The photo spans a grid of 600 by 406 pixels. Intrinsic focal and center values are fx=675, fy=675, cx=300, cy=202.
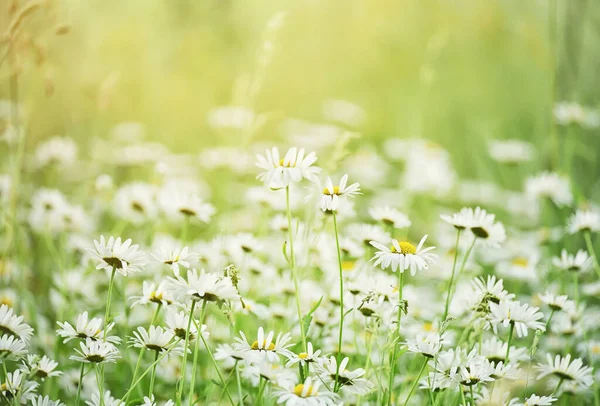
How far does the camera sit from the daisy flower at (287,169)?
1.17 m

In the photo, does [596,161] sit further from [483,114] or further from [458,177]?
[483,114]

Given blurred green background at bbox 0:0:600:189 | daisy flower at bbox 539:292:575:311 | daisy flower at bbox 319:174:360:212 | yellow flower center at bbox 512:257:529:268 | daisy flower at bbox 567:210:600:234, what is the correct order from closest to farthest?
1. daisy flower at bbox 319:174:360:212
2. daisy flower at bbox 539:292:575:311
3. daisy flower at bbox 567:210:600:234
4. yellow flower center at bbox 512:257:529:268
5. blurred green background at bbox 0:0:600:189

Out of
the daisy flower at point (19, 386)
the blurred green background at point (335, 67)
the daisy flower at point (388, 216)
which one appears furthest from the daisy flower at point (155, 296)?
the blurred green background at point (335, 67)

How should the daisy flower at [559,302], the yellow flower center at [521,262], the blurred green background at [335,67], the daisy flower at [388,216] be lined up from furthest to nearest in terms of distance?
the blurred green background at [335,67]
the yellow flower center at [521,262]
the daisy flower at [388,216]
the daisy flower at [559,302]

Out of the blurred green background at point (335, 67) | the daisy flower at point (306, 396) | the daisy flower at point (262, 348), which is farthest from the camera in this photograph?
the blurred green background at point (335, 67)

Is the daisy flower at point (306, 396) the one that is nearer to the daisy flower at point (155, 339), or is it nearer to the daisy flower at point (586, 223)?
the daisy flower at point (155, 339)

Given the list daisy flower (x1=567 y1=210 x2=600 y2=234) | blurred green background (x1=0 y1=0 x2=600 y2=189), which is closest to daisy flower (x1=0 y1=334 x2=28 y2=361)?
daisy flower (x1=567 y1=210 x2=600 y2=234)

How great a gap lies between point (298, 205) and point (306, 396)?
1689mm

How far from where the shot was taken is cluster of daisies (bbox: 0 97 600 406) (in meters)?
1.12

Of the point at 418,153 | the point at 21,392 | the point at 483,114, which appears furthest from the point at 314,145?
the point at 21,392

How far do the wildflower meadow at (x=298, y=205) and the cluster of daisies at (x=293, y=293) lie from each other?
0.01 meters

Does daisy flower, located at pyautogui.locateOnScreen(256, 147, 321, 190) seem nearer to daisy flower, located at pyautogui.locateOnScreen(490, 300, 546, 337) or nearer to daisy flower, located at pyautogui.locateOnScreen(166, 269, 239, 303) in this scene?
daisy flower, located at pyautogui.locateOnScreen(166, 269, 239, 303)

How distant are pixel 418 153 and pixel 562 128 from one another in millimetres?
821

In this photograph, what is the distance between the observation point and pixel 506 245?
2.53 meters
